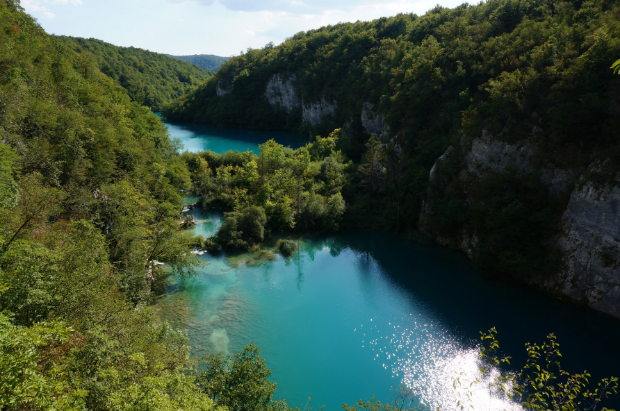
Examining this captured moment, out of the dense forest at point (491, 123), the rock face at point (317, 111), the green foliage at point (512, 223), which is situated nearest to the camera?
the dense forest at point (491, 123)

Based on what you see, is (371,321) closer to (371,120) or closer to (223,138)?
(371,120)

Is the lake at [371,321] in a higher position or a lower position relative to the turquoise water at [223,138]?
lower

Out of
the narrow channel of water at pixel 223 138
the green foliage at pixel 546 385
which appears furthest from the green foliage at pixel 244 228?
the narrow channel of water at pixel 223 138

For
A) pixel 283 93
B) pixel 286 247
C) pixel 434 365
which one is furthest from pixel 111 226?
pixel 283 93

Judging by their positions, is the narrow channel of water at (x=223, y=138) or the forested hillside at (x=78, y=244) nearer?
the forested hillside at (x=78, y=244)

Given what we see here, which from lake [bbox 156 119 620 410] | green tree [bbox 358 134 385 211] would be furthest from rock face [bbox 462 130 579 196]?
green tree [bbox 358 134 385 211]

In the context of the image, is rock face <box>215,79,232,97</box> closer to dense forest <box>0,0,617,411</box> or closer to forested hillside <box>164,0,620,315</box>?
dense forest <box>0,0,617,411</box>

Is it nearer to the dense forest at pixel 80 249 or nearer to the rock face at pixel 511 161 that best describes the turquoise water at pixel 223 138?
the dense forest at pixel 80 249
